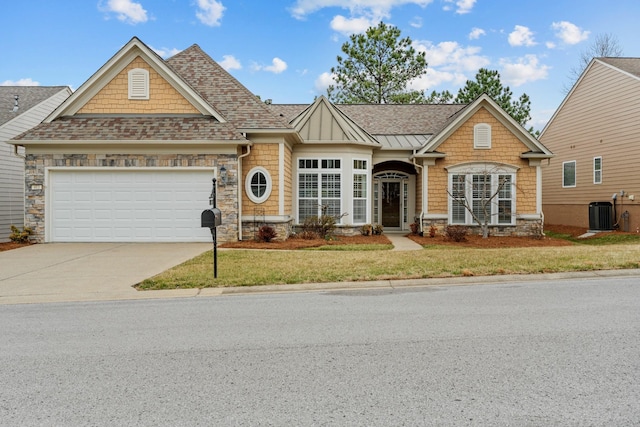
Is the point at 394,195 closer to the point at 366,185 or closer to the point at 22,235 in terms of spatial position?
the point at 366,185

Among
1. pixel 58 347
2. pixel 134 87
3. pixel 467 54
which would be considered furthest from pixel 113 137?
pixel 467 54

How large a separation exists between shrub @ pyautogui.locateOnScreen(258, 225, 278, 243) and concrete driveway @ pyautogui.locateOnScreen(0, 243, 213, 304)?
5.50ft

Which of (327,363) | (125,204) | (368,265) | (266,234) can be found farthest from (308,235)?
(327,363)

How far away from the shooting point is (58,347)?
5059 millimetres

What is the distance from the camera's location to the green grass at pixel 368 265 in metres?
8.88

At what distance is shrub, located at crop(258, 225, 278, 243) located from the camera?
1555cm

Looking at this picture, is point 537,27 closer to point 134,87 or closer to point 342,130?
point 342,130

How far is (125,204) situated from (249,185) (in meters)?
4.06

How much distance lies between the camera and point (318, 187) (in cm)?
1770

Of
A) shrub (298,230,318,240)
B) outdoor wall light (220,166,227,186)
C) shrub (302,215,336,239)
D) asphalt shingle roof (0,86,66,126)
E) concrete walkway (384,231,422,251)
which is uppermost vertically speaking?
asphalt shingle roof (0,86,66,126)

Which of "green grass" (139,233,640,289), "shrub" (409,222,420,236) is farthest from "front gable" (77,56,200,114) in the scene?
"shrub" (409,222,420,236)

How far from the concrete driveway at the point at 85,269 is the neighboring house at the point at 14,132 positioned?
6.41m

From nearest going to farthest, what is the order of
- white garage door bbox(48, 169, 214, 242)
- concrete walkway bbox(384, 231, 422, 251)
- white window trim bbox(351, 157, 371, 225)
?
1. concrete walkway bbox(384, 231, 422, 251)
2. white garage door bbox(48, 169, 214, 242)
3. white window trim bbox(351, 157, 371, 225)

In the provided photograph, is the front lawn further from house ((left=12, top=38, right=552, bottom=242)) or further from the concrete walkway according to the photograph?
house ((left=12, top=38, right=552, bottom=242))
